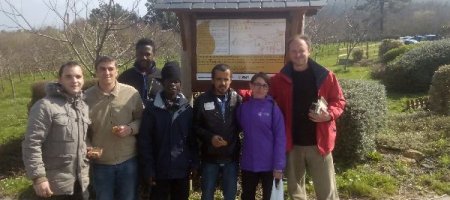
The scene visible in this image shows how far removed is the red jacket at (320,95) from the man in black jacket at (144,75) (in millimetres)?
1233

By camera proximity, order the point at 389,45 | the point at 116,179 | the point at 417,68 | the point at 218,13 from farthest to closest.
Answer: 1. the point at 389,45
2. the point at 417,68
3. the point at 218,13
4. the point at 116,179

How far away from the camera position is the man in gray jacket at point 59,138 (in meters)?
3.21

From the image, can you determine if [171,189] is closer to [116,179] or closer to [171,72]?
[116,179]

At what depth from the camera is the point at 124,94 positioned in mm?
3738

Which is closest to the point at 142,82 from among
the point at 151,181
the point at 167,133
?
the point at 167,133

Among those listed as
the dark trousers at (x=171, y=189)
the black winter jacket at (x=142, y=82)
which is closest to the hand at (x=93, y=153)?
the dark trousers at (x=171, y=189)

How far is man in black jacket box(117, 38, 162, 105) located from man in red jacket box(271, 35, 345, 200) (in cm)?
119

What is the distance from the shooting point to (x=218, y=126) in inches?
151

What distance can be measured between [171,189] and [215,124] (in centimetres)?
76

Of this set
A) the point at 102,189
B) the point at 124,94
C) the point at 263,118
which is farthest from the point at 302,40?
the point at 102,189

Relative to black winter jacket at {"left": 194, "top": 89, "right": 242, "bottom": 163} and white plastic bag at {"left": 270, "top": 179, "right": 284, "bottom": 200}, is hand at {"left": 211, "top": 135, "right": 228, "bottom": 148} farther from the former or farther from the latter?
white plastic bag at {"left": 270, "top": 179, "right": 284, "bottom": 200}

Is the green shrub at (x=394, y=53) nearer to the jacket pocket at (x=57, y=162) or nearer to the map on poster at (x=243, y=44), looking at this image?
the map on poster at (x=243, y=44)

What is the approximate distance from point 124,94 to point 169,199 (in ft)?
3.93

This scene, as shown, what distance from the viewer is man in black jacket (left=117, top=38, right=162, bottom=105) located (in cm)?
425
